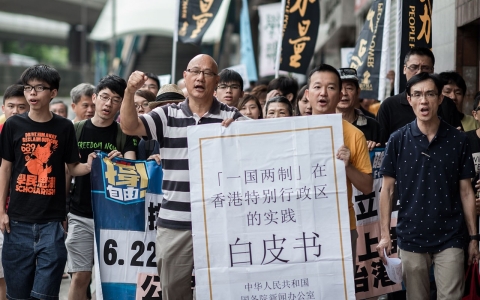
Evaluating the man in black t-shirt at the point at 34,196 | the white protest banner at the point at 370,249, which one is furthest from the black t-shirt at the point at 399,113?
the man in black t-shirt at the point at 34,196

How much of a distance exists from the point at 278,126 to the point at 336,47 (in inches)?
870

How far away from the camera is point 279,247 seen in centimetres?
534

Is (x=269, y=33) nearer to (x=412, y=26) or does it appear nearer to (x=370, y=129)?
(x=412, y=26)

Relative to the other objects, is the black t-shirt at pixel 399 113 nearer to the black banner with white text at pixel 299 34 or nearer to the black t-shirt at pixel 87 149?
the black t-shirt at pixel 87 149

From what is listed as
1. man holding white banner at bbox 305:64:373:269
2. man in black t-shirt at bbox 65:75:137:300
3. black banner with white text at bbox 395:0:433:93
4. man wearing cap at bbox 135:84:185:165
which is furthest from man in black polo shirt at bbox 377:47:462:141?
man in black t-shirt at bbox 65:75:137:300

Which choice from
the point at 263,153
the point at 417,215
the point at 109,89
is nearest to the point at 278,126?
the point at 263,153

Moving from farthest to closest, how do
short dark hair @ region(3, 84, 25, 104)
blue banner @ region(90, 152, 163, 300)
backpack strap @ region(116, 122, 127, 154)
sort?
short dark hair @ region(3, 84, 25, 104), backpack strap @ region(116, 122, 127, 154), blue banner @ region(90, 152, 163, 300)

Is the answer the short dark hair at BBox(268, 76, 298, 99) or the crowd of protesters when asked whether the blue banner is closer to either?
the crowd of protesters

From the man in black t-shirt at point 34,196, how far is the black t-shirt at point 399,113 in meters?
2.92

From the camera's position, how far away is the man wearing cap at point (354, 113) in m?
7.21

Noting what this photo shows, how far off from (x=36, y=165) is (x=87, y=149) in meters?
0.73

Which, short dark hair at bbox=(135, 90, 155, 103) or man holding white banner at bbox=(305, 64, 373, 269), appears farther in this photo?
short dark hair at bbox=(135, 90, 155, 103)

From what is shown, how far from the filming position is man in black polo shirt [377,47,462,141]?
23.5 feet

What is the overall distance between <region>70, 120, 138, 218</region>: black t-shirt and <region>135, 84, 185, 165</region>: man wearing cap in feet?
0.81
